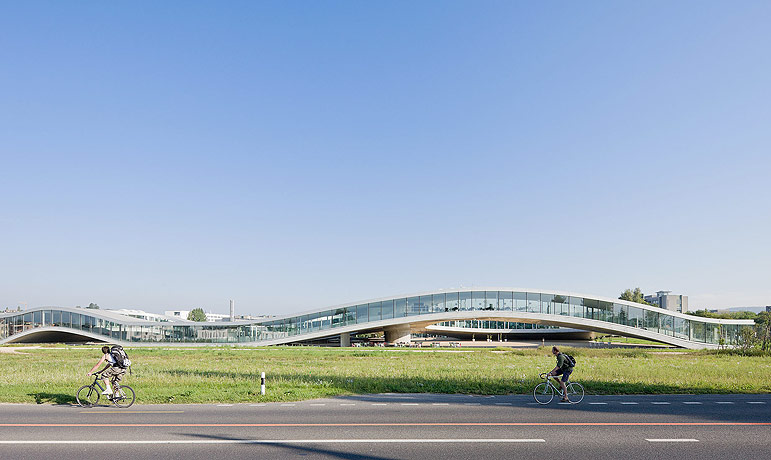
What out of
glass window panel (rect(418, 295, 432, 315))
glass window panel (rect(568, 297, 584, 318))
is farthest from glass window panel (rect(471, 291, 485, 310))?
glass window panel (rect(568, 297, 584, 318))

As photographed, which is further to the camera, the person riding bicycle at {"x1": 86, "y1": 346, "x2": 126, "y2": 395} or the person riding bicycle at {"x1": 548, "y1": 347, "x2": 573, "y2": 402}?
the person riding bicycle at {"x1": 548, "y1": 347, "x2": 573, "y2": 402}


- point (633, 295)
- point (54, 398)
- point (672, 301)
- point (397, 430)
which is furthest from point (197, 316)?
point (397, 430)

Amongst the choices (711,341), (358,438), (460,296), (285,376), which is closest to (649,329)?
(711,341)

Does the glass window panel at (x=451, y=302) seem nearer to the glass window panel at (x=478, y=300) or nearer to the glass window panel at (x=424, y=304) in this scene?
the glass window panel at (x=478, y=300)

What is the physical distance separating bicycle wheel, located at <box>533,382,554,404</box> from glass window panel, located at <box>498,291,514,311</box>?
46.9 m

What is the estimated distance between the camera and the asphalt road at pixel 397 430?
10117mm

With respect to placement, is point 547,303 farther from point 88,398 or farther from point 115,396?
point 88,398

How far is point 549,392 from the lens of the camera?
16688mm

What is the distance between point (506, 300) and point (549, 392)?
4711 centimetres

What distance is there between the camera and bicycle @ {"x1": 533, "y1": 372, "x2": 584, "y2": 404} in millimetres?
16480

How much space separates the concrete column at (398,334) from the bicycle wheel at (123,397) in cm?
5335

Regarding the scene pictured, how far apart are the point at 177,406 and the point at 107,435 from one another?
4410mm

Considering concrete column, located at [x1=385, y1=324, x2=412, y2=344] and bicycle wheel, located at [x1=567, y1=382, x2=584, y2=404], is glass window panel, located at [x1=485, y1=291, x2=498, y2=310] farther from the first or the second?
bicycle wheel, located at [x1=567, y1=382, x2=584, y2=404]

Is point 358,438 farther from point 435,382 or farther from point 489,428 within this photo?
point 435,382
